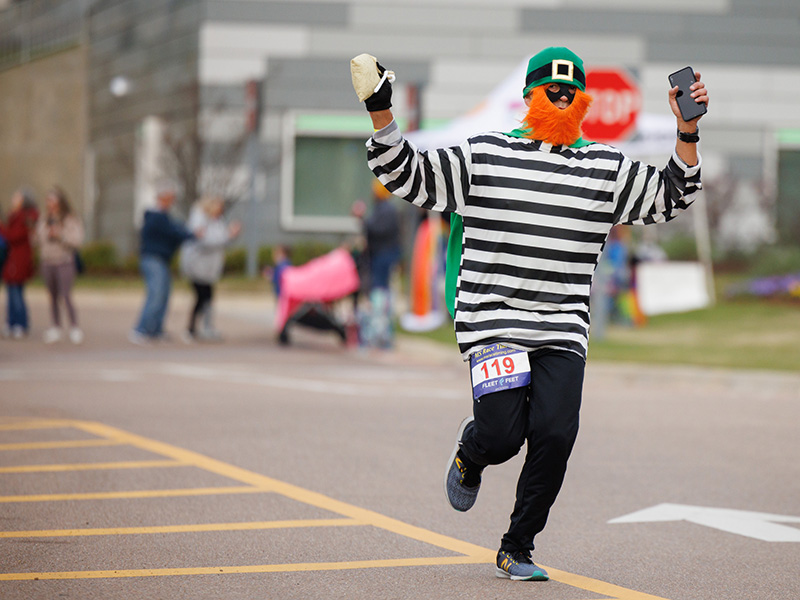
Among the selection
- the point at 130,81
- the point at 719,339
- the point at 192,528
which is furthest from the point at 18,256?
the point at 130,81

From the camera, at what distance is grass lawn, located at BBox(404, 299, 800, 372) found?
597 inches

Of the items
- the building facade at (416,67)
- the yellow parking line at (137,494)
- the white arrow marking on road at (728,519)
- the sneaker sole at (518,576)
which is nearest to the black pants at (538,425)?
the sneaker sole at (518,576)

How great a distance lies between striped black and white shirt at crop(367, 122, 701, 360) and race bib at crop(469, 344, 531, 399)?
0.04 metres

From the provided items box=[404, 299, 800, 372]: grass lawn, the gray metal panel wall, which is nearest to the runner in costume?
box=[404, 299, 800, 372]: grass lawn

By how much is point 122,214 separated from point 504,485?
3016 cm

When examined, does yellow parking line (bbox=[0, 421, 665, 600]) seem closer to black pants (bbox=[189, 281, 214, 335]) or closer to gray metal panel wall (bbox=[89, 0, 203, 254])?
black pants (bbox=[189, 281, 214, 335])

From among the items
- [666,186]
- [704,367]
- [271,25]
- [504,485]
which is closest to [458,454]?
[666,186]

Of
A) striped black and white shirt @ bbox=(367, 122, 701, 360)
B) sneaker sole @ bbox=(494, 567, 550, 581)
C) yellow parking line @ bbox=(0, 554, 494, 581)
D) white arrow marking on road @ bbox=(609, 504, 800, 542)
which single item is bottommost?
white arrow marking on road @ bbox=(609, 504, 800, 542)

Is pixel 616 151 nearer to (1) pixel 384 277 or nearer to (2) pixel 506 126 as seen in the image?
(1) pixel 384 277

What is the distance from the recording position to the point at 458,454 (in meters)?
5.24

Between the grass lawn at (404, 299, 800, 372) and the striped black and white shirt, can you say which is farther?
the grass lawn at (404, 299, 800, 372)

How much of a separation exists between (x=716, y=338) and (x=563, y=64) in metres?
13.8

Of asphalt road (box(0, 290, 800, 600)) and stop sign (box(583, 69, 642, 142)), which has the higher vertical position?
stop sign (box(583, 69, 642, 142))

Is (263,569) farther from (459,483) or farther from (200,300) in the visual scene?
(200,300)
